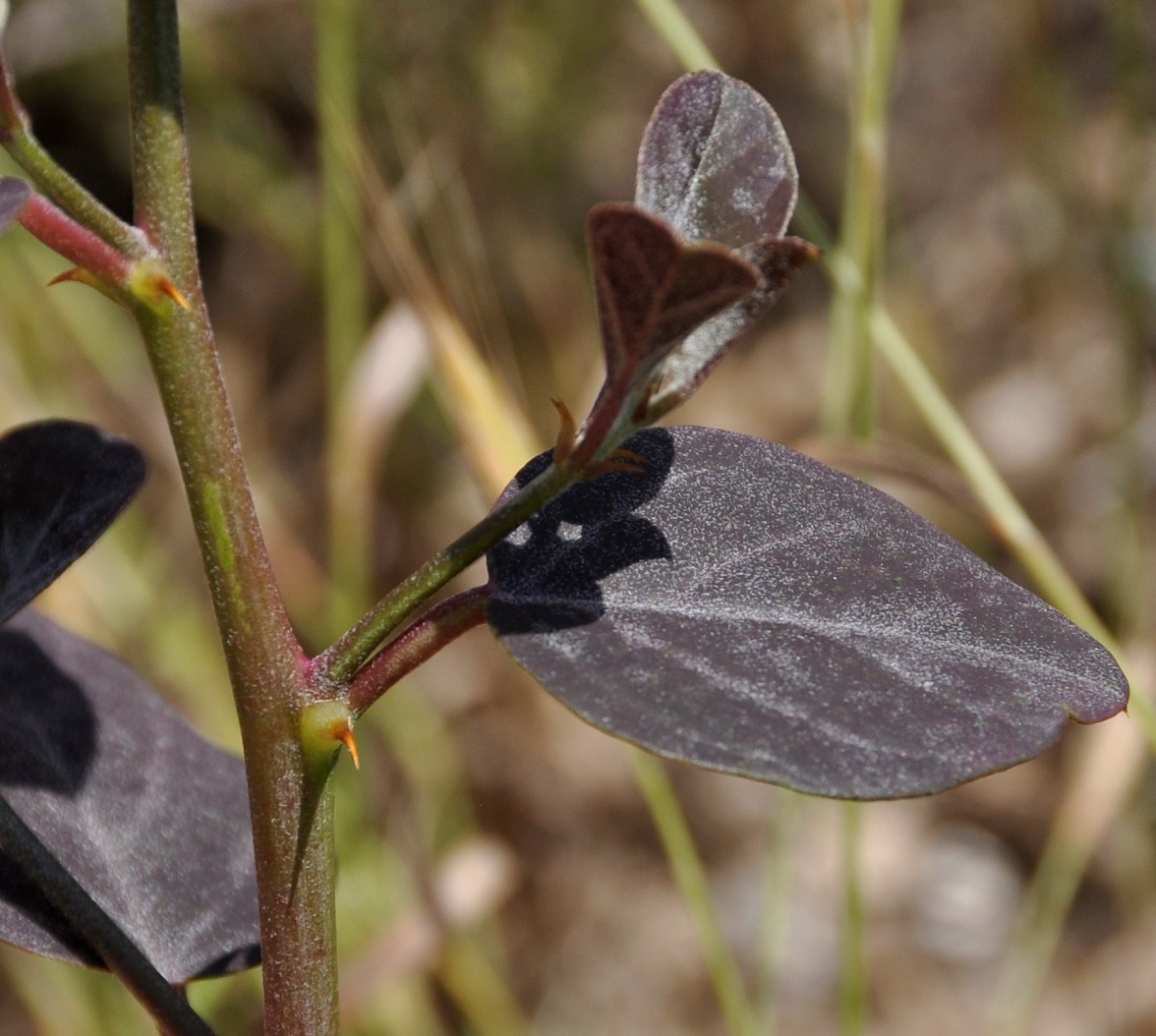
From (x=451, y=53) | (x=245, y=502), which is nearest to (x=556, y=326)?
(x=451, y=53)

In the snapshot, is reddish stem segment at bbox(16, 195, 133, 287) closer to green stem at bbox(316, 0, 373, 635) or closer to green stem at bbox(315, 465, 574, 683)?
green stem at bbox(315, 465, 574, 683)

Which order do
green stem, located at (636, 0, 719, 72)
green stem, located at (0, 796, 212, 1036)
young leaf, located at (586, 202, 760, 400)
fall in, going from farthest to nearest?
green stem, located at (636, 0, 719, 72), green stem, located at (0, 796, 212, 1036), young leaf, located at (586, 202, 760, 400)

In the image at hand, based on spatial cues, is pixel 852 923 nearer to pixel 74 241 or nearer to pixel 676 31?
pixel 676 31

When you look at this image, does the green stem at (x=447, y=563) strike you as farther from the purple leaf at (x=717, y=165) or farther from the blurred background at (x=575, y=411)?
the blurred background at (x=575, y=411)

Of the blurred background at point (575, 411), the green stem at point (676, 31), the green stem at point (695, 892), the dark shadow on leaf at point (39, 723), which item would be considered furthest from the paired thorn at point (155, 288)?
the blurred background at point (575, 411)

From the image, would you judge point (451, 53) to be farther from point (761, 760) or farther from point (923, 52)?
point (761, 760)

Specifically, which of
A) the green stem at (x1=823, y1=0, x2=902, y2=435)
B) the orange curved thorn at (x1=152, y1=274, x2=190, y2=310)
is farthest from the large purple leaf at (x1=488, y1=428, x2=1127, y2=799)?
the green stem at (x1=823, y1=0, x2=902, y2=435)
